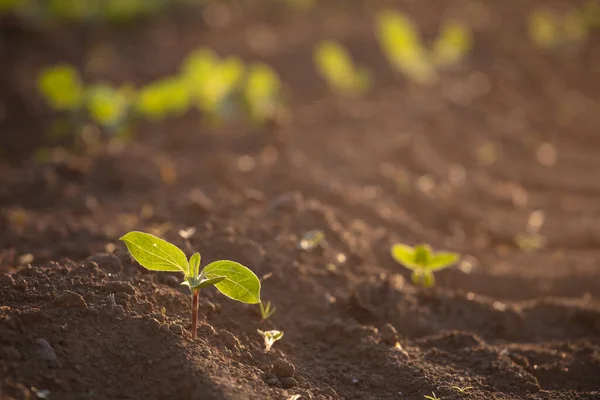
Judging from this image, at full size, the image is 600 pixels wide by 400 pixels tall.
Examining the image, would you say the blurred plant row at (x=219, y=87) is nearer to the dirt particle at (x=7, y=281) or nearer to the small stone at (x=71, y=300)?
the dirt particle at (x=7, y=281)

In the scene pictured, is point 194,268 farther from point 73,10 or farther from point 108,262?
Answer: point 73,10

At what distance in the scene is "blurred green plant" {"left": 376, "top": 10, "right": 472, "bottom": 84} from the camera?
18.8 ft

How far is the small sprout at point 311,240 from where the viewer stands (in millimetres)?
2873

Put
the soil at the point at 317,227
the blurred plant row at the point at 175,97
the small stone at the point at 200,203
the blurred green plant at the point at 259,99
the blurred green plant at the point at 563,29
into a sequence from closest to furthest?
the soil at the point at 317,227, the small stone at the point at 200,203, the blurred plant row at the point at 175,97, the blurred green plant at the point at 259,99, the blurred green plant at the point at 563,29

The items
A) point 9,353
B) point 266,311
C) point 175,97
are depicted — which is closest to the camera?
point 9,353

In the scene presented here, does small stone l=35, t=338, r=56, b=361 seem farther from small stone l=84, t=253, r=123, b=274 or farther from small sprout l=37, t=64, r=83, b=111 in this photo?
small sprout l=37, t=64, r=83, b=111

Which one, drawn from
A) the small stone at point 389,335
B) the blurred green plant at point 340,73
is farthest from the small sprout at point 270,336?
the blurred green plant at point 340,73

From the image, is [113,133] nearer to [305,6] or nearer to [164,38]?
[164,38]

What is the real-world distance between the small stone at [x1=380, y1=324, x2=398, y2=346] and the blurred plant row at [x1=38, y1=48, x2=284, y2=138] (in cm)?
235

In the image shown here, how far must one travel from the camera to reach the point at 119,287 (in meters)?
2.26

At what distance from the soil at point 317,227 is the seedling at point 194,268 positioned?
17 centimetres

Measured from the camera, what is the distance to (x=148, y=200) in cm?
353

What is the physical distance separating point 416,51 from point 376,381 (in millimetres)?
4177

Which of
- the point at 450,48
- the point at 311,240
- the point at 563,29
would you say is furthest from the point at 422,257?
the point at 563,29
